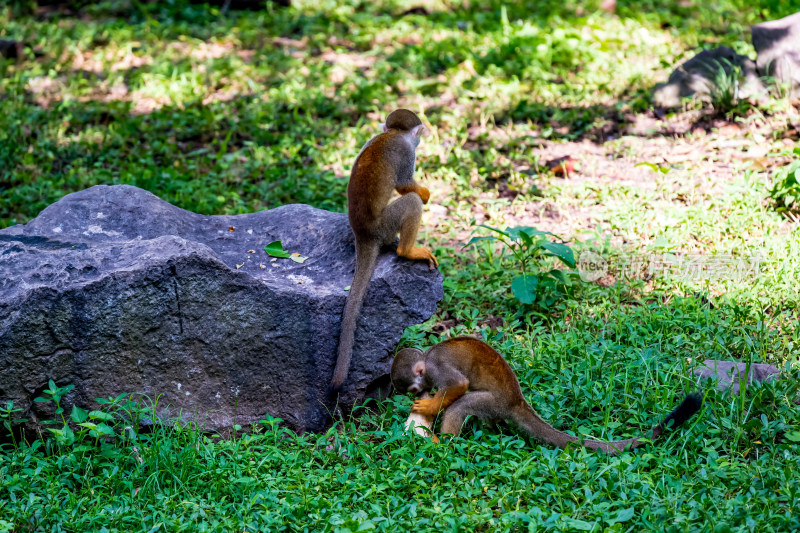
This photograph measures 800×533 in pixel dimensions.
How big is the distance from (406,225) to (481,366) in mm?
1079

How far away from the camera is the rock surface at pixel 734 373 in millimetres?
4621

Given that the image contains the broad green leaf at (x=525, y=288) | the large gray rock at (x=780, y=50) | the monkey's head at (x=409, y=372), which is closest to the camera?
the monkey's head at (x=409, y=372)

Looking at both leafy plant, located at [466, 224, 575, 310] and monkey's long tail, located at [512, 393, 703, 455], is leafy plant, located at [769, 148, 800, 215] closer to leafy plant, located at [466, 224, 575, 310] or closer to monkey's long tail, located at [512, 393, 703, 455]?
leafy plant, located at [466, 224, 575, 310]

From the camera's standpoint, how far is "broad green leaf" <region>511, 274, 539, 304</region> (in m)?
5.73

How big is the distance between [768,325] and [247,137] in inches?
247

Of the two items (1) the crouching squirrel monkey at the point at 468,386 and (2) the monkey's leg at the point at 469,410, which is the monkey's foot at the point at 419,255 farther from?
(2) the monkey's leg at the point at 469,410

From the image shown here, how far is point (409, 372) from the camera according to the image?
179 inches

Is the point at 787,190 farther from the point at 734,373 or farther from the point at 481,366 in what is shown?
the point at 481,366

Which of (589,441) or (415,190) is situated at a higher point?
(415,190)

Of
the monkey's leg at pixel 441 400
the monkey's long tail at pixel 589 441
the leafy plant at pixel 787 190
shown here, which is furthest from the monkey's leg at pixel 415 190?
the leafy plant at pixel 787 190

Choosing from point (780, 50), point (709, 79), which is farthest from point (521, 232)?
point (780, 50)

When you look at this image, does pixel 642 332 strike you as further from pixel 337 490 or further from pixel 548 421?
pixel 337 490

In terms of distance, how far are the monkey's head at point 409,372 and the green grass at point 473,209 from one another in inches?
9.0

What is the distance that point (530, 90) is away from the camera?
32.7 feet
